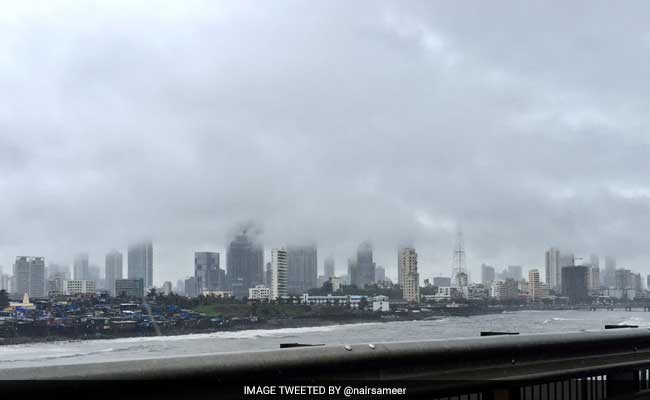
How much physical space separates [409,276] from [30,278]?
73385 mm

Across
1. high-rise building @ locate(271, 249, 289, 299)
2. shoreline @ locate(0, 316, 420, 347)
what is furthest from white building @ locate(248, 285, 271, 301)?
shoreline @ locate(0, 316, 420, 347)

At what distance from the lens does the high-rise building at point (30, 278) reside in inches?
3770

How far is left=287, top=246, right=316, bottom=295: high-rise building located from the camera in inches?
5920

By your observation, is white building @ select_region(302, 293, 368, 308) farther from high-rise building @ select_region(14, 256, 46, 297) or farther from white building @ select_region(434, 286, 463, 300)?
high-rise building @ select_region(14, 256, 46, 297)

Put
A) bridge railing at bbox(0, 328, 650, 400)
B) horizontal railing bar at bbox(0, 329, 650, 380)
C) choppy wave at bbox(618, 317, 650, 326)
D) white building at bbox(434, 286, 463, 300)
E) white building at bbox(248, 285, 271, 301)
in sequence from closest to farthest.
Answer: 1. horizontal railing bar at bbox(0, 329, 650, 380)
2. bridge railing at bbox(0, 328, 650, 400)
3. choppy wave at bbox(618, 317, 650, 326)
4. white building at bbox(248, 285, 271, 301)
5. white building at bbox(434, 286, 463, 300)

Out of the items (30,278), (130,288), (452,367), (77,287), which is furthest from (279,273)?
(452,367)

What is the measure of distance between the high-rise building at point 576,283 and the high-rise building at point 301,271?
4999cm

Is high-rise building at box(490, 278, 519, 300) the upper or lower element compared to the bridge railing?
lower

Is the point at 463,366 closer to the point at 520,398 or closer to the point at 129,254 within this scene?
the point at 520,398

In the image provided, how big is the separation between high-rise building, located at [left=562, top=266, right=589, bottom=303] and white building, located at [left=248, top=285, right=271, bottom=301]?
161ft

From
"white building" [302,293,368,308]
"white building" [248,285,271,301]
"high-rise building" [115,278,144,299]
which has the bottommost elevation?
"white building" [302,293,368,308]

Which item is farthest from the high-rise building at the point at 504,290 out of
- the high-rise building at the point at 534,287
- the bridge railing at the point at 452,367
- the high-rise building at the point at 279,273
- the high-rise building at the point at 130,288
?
the bridge railing at the point at 452,367

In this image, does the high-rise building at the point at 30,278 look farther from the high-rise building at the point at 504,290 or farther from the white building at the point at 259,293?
the high-rise building at the point at 504,290

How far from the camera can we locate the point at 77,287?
104 meters
